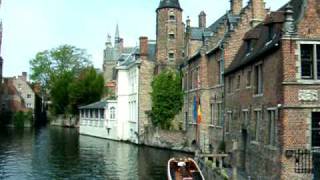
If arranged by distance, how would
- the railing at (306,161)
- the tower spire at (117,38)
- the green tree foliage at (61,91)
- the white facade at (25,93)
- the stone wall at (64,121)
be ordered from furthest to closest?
the tower spire at (117,38) < the white facade at (25,93) < the stone wall at (64,121) < the green tree foliage at (61,91) < the railing at (306,161)

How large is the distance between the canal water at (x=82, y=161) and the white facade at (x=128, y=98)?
10.7 ft

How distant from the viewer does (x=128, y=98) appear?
52.2m

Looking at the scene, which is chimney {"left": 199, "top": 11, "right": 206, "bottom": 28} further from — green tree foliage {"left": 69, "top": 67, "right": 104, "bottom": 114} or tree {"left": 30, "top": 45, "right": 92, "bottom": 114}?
tree {"left": 30, "top": 45, "right": 92, "bottom": 114}

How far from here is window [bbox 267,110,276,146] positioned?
66.4 ft

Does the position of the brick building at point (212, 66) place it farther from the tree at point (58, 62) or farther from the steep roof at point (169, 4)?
the tree at point (58, 62)

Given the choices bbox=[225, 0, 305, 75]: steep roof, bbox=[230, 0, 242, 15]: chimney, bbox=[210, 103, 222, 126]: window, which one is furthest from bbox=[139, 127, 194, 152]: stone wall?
bbox=[225, 0, 305, 75]: steep roof

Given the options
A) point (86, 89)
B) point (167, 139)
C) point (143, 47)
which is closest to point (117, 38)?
point (86, 89)

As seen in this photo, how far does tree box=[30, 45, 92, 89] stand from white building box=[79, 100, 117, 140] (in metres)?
24.9

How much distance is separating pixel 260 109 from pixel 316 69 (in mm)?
3790

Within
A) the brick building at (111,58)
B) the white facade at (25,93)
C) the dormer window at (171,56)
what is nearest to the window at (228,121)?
the dormer window at (171,56)

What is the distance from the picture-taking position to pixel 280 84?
19.3 meters

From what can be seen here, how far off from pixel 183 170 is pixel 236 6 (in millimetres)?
17883

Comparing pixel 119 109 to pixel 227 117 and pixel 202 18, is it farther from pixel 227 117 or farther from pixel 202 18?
pixel 227 117

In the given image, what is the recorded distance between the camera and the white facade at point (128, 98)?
48562 mm
